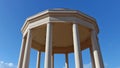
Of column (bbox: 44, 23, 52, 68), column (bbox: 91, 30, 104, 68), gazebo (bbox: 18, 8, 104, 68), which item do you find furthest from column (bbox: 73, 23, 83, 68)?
column (bbox: 91, 30, 104, 68)

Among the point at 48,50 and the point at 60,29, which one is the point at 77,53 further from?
the point at 60,29

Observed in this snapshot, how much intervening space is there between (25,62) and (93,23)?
1664 centimetres

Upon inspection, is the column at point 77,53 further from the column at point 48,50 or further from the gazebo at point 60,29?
the column at point 48,50

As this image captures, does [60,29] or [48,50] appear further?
[60,29]

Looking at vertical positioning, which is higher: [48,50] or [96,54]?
[48,50]

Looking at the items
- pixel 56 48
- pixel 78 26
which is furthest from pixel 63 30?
pixel 56 48

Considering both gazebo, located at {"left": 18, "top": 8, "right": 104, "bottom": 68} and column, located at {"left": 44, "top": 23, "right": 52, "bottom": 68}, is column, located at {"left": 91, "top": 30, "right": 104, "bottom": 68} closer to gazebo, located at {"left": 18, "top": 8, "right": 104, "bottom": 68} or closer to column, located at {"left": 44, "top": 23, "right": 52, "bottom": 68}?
gazebo, located at {"left": 18, "top": 8, "right": 104, "bottom": 68}

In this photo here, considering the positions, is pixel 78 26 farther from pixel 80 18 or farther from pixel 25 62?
pixel 25 62

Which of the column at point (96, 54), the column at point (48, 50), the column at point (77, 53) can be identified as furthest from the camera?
the column at point (96, 54)

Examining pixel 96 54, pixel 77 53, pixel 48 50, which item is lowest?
pixel 77 53

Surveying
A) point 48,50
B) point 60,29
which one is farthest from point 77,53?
point 60,29

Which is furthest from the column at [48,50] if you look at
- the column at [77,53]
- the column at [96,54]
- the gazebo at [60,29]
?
the column at [96,54]

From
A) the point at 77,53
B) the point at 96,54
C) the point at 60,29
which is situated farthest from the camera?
the point at 60,29

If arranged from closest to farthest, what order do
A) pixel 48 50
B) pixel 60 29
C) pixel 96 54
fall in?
1. pixel 48 50
2. pixel 96 54
3. pixel 60 29
